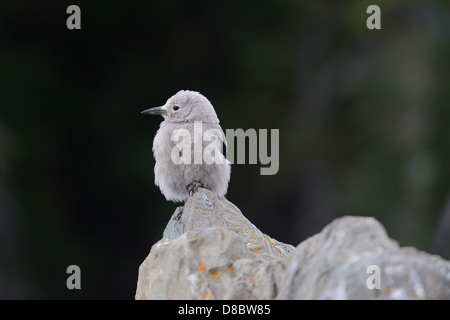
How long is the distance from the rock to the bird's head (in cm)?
261

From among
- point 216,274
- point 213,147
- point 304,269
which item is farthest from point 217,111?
point 304,269

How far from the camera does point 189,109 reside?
9.34 meters

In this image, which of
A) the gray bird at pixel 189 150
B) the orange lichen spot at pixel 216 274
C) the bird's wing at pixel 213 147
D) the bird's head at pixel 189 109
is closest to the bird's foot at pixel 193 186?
the gray bird at pixel 189 150

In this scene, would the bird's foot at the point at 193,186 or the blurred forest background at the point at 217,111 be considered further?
the blurred forest background at the point at 217,111

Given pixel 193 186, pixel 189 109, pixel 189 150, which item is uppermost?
pixel 189 109

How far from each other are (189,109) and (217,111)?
1097cm

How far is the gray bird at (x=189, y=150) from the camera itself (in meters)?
8.89

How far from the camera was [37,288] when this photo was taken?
19.1 metres

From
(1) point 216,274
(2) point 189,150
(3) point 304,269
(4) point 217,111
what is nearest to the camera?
(3) point 304,269

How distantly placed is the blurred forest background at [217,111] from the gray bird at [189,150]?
1011 cm

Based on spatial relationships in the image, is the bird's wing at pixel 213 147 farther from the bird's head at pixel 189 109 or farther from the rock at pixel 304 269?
the rock at pixel 304 269

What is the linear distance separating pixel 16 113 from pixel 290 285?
48.4ft

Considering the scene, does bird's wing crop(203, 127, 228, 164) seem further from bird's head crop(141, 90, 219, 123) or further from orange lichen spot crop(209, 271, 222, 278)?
orange lichen spot crop(209, 271, 222, 278)

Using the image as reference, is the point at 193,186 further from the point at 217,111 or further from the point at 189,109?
the point at 217,111
